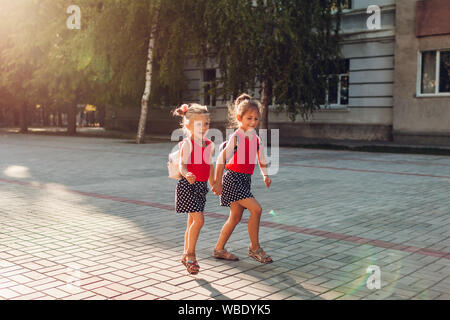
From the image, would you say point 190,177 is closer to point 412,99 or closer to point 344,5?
point 412,99

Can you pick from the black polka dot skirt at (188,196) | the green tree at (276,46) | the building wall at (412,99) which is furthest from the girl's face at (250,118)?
the building wall at (412,99)

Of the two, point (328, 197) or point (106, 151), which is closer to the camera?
point (328, 197)

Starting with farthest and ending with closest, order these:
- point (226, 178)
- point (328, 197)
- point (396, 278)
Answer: point (328, 197) → point (226, 178) → point (396, 278)

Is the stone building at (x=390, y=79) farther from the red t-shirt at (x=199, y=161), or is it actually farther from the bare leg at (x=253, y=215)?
the red t-shirt at (x=199, y=161)

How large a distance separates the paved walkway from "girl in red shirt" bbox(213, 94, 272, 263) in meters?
0.29

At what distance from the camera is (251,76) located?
71.1 feet

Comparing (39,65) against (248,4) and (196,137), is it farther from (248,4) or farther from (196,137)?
(196,137)

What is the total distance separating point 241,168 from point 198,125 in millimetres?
695

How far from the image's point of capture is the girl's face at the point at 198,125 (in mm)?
4906

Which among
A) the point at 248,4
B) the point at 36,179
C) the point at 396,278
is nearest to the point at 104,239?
the point at 396,278

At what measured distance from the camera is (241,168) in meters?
5.32

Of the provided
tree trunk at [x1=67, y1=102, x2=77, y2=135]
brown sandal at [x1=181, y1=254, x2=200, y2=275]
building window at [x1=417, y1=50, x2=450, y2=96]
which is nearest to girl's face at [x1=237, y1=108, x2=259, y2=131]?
brown sandal at [x1=181, y1=254, x2=200, y2=275]

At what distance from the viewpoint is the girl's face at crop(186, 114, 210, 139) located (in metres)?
4.91

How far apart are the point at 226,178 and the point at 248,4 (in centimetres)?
1624
